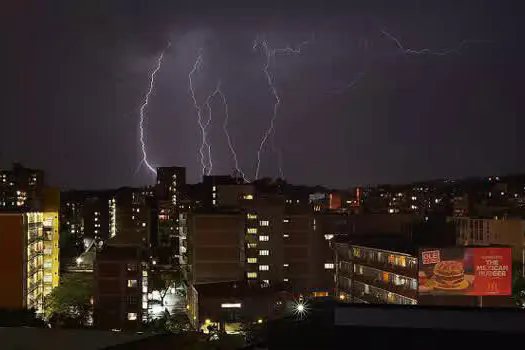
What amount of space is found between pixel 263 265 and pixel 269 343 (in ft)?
60.0

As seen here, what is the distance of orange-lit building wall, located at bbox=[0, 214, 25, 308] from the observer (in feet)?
42.6

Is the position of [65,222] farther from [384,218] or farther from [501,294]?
[501,294]

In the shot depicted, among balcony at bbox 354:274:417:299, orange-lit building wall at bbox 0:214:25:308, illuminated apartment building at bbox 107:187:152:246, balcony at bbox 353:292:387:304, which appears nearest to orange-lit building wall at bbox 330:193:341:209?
illuminated apartment building at bbox 107:187:152:246

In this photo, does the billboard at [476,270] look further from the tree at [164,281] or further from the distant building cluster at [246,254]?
the tree at [164,281]

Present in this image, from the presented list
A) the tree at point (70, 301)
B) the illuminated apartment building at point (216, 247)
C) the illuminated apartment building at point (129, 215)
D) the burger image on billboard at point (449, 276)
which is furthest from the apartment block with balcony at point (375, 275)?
the illuminated apartment building at point (129, 215)

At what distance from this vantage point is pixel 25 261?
13570mm

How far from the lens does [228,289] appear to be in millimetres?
15203

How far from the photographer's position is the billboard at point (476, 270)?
13.8 metres

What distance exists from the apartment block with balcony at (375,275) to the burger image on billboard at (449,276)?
0.50m

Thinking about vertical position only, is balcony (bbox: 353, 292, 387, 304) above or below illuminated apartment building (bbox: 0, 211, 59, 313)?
below

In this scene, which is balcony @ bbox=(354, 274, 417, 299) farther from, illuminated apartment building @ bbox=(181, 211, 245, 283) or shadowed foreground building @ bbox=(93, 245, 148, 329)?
shadowed foreground building @ bbox=(93, 245, 148, 329)

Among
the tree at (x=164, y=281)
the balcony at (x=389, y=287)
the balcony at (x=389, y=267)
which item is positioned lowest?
the tree at (x=164, y=281)

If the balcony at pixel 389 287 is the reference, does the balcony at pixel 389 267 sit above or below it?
above

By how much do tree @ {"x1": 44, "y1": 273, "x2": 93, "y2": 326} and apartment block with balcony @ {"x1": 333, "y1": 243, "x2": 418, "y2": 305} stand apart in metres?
6.32
